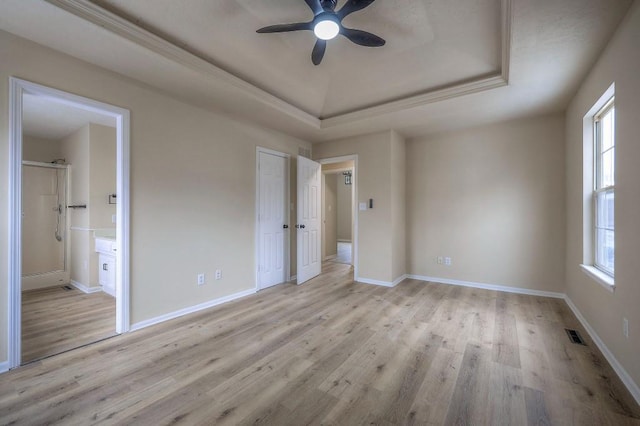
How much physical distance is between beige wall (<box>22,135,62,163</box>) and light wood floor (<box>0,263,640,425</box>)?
4.16 m

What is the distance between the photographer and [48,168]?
Answer: 4602mm

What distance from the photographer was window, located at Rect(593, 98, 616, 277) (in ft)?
8.23

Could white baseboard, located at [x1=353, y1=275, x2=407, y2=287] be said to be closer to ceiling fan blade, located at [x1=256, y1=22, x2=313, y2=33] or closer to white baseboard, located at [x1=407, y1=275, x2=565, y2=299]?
white baseboard, located at [x1=407, y1=275, x2=565, y2=299]

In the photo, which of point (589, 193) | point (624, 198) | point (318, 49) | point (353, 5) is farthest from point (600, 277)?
point (318, 49)

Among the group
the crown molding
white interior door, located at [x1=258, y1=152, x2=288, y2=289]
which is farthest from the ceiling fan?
white interior door, located at [x1=258, y1=152, x2=288, y2=289]

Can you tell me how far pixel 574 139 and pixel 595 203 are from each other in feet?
2.94

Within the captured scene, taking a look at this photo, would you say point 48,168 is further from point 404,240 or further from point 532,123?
point 532,123

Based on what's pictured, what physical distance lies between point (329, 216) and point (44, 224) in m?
5.54

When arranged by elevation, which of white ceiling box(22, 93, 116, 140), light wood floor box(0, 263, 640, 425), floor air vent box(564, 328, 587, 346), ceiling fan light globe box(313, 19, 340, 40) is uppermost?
ceiling fan light globe box(313, 19, 340, 40)

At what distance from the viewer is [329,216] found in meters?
7.27

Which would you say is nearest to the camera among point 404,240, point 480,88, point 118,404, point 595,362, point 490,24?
point 118,404

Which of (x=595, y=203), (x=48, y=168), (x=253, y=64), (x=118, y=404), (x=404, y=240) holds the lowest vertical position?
(x=118, y=404)

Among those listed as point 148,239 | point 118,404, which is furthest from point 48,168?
point 118,404

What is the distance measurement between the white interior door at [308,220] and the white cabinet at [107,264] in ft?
8.88
